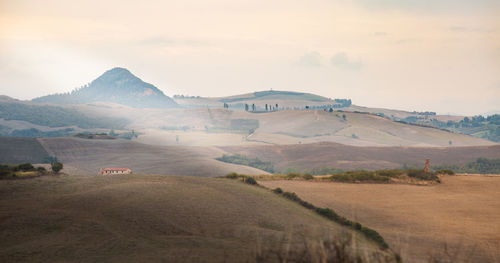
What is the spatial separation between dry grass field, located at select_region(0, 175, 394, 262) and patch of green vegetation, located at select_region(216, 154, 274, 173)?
4591 inches

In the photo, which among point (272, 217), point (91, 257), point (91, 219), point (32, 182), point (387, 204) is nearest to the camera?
point (91, 257)

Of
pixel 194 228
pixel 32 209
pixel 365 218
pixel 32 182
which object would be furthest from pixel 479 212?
pixel 32 182

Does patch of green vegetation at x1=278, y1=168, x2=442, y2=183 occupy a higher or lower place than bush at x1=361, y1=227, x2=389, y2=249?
higher

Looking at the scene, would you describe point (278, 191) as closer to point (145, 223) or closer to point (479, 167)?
point (145, 223)

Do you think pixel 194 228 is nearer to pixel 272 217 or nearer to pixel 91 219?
pixel 91 219

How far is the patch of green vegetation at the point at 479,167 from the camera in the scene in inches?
5630

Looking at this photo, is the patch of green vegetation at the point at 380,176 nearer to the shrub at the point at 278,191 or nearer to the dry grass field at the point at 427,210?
the dry grass field at the point at 427,210

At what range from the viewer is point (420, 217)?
40.4 metres

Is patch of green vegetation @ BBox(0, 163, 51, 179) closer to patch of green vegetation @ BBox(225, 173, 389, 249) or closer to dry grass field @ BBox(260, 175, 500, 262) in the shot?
patch of green vegetation @ BBox(225, 173, 389, 249)

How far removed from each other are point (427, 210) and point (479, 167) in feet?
393

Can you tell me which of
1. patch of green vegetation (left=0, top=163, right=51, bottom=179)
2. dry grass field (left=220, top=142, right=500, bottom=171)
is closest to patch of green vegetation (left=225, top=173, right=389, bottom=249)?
A: patch of green vegetation (left=0, top=163, right=51, bottom=179)

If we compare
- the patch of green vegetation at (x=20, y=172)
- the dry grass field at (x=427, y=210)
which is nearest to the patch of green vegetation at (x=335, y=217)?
the dry grass field at (x=427, y=210)

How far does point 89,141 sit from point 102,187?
14251cm

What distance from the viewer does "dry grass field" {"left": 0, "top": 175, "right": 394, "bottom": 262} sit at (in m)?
20.4
